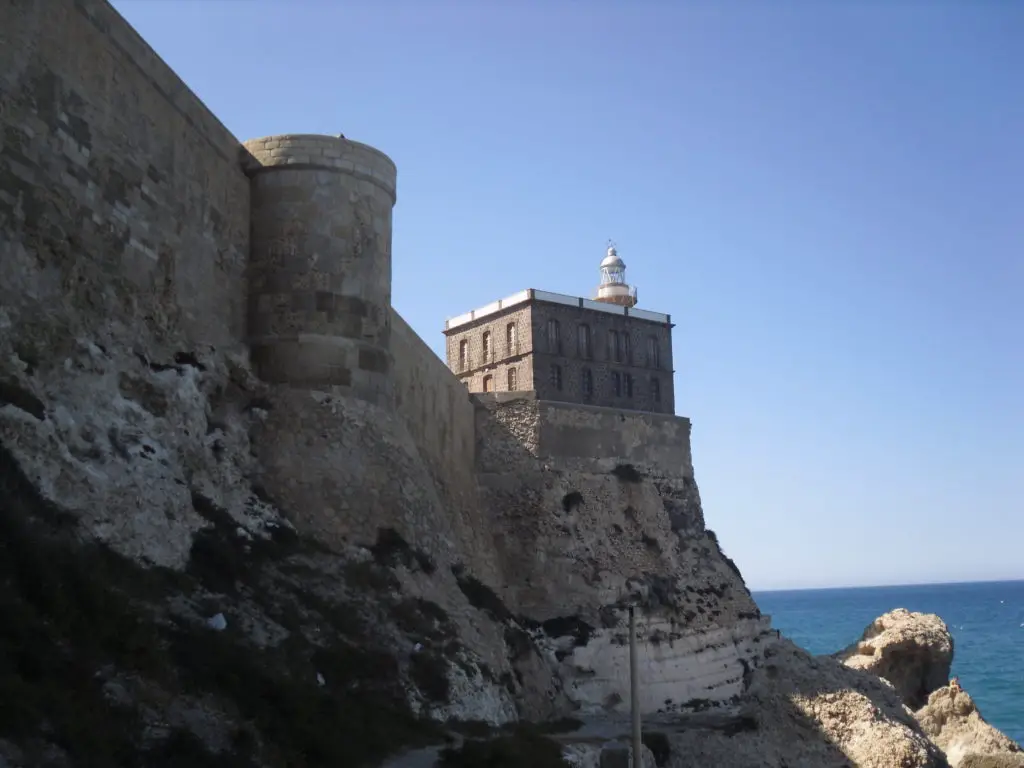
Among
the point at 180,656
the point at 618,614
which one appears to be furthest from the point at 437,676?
the point at 618,614

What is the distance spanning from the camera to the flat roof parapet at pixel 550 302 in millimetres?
46844

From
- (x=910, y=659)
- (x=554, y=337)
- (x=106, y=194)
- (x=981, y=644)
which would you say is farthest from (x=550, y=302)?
(x=981, y=644)

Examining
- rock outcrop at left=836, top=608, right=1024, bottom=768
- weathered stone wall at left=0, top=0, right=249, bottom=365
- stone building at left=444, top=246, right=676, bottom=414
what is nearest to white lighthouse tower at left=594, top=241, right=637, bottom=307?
stone building at left=444, top=246, right=676, bottom=414

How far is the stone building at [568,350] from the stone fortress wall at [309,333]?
15810mm

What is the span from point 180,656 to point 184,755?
1.77m

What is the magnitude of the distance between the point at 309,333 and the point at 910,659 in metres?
28.5

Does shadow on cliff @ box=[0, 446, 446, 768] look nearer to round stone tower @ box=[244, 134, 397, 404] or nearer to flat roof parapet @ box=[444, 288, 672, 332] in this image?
round stone tower @ box=[244, 134, 397, 404]

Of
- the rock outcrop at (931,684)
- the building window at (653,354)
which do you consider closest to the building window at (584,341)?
the building window at (653,354)

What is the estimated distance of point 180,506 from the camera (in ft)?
45.5

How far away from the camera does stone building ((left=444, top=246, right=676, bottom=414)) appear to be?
46.4m

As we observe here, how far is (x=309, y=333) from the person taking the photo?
61.0 feet

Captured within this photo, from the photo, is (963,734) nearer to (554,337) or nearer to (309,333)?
(554,337)

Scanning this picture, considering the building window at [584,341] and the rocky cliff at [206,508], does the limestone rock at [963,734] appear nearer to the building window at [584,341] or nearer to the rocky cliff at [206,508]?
the rocky cliff at [206,508]

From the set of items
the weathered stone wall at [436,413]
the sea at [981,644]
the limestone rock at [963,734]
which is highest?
the weathered stone wall at [436,413]
